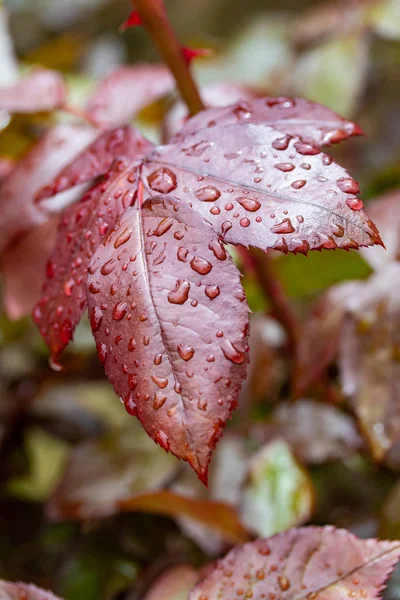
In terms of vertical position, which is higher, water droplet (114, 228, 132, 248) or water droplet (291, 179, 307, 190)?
water droplet (114, 228, 132, 248)

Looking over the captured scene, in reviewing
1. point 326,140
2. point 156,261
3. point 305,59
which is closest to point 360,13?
point 305,59

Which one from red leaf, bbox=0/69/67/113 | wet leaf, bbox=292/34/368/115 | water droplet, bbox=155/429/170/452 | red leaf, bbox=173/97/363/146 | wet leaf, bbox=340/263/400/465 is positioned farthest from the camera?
wet leaf, bbox=292/34/368/115

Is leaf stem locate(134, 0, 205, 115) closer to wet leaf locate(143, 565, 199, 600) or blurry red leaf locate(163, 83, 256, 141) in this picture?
blurry red leaf locate(163, 83, 256, 141)

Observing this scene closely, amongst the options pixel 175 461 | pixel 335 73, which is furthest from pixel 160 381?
pixel 335 73

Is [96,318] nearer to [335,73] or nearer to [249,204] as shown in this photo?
[249,204]

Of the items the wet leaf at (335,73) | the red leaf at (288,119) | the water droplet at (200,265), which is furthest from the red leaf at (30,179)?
the wet leaf at (335,73)

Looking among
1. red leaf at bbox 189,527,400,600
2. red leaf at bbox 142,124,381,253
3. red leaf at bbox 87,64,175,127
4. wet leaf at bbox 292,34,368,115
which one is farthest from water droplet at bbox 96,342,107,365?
wet leaf at bbox 292,34,368,115

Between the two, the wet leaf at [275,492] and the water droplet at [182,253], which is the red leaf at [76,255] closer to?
the water droplet at [182,253]
